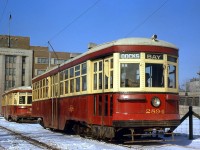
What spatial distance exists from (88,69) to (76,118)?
7.05 feet

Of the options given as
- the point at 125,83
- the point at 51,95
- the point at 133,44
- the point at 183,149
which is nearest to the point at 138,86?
the point at 125,83

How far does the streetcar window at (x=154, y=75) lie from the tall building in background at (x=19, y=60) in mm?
66364

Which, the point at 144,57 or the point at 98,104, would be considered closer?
the point at 144,57

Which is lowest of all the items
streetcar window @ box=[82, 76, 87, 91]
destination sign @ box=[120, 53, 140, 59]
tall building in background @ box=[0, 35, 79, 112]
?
streetcar window @ box=[82, 76, 87, 91]

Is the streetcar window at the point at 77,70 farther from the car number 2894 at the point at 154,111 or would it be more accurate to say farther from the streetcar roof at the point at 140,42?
the car number 2894 at the point at 154,111

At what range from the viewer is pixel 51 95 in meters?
18.7

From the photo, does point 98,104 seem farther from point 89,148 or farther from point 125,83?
point 89,148

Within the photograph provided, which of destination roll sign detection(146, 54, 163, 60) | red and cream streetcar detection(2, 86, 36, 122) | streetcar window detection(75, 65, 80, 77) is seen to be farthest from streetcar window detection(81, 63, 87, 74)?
red and cream streetcar detection(2, 86, 36, 122)

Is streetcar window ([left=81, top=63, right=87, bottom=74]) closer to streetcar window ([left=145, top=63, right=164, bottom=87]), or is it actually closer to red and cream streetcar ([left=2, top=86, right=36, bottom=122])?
streetcar window ([left=145, top=63, right=164, bottom=87])

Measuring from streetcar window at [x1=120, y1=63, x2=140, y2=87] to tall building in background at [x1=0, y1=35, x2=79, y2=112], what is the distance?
218 ft

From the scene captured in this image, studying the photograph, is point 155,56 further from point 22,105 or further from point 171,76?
point 22,105

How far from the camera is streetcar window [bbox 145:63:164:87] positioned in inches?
462

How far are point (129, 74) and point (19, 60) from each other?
234ft

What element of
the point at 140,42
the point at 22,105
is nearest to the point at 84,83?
the point at 140,42
